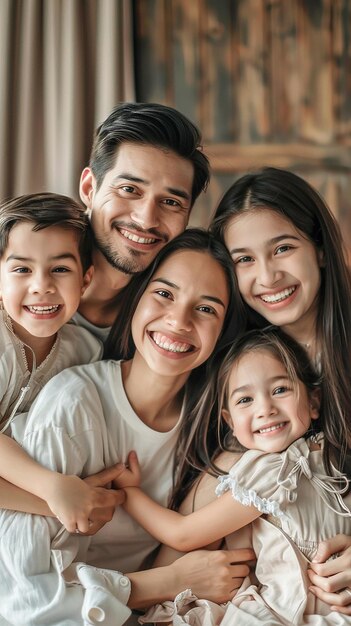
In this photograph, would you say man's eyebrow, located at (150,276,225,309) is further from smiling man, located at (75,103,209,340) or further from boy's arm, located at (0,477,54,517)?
boy's arm, located at (0,477,54,517)

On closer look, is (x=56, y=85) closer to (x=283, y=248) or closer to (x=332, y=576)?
(x=283, y=248)

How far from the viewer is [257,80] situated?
314 centimetres

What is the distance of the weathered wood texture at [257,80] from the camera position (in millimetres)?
3076

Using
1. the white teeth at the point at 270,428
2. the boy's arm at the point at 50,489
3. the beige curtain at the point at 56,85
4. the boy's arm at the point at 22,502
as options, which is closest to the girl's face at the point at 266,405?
the white teeth at the point at 270,428

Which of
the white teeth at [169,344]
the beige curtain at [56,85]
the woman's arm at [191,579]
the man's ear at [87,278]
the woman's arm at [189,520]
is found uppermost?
the beige curtain at [56,85]

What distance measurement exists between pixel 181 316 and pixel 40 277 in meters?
Answer: 0.34

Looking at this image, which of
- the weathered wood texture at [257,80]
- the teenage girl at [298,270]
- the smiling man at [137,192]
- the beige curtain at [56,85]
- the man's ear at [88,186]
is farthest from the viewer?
the weathered wood texture at [257,80]

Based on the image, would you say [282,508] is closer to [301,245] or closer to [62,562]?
[62,562]

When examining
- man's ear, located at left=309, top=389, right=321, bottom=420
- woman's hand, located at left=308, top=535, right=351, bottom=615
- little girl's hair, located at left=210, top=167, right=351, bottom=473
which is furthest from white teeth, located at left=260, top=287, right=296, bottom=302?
woman's hand, located at left=308, top=535, right=351, bottom=615

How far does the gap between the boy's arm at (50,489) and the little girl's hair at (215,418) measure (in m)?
0.28

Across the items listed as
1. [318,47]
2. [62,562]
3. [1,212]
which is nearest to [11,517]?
[62,562]

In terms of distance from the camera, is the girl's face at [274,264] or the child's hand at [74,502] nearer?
the child's hand at [74,502]

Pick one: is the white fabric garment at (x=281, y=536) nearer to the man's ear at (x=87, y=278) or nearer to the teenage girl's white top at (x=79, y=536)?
the teenage girl's white top at (x=79, y=536)

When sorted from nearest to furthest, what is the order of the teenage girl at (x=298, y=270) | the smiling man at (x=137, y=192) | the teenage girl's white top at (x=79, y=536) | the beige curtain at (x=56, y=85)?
the teenage girl's white top at (x=79, y=536)
the teenage girl at (x=298, y=270)
the smiling man at (x=137, y=192)
the beige curtain at (x=56, y=85)
